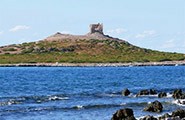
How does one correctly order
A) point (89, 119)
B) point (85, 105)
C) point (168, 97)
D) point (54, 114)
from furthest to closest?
point (168, 97) → point (85, 105) → point (54, 114) → point (89, 119)

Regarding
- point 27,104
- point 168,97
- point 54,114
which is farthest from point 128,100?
point 54,114

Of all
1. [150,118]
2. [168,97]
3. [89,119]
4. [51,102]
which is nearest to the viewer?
[150,118]

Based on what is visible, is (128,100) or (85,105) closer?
(85,105)

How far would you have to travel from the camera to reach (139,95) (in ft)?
257

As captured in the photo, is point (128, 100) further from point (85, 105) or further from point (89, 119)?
point (89, 119)

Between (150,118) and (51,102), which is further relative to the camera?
(51,102)

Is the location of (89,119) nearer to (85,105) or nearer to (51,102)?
(85,105)

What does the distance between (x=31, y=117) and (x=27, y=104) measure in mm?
14548

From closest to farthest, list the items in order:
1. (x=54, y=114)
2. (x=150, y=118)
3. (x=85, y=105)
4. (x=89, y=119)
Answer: (x=150, y=118) < (x=89, y=119) < (x=54, y=114) < (x=85, y=105)

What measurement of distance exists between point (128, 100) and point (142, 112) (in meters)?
15.7

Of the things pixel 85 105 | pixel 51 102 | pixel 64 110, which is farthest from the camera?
pixel 51 102

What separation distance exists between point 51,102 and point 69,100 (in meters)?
4.06

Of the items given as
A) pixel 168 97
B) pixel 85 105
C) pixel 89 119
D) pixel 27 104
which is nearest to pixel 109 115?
pixel 89 119

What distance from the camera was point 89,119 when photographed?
49625 millimetres
